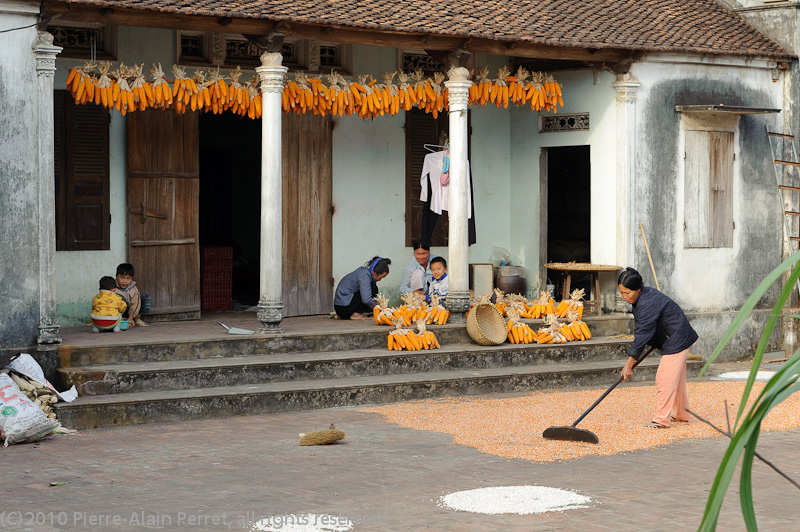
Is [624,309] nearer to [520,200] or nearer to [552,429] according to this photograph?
[520,200]

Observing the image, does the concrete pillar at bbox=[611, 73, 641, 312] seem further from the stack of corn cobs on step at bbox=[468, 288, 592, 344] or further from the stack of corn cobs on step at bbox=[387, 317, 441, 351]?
the stack of corn cobs on step at bbox=[387, 317, 441, 351]

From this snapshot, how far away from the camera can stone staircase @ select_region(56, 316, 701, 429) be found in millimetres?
9875

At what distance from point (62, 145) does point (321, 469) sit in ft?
20.6

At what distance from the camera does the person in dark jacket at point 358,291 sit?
1312cm

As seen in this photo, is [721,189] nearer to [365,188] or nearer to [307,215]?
[365,188]

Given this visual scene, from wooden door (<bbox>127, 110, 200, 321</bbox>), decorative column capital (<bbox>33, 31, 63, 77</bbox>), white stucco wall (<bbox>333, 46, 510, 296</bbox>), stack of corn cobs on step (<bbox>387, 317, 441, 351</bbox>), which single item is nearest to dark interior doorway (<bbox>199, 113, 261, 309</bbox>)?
white stucco wall (<bbox>333, 46, 510, 296</bbox>)

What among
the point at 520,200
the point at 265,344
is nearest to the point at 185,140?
the point at 265,344

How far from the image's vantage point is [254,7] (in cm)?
1113

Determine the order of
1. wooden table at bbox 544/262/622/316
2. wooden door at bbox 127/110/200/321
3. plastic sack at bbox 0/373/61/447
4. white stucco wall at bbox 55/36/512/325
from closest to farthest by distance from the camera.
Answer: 1. plastic sack at bbox 0/373/61/447
2. white stucco wall at bbox 55/36/512/325
3. wooden door at bbox 127/110/200/321
4. wooden table at bbox 544/262/622/316

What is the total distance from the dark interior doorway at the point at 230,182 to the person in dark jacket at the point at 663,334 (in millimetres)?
9602

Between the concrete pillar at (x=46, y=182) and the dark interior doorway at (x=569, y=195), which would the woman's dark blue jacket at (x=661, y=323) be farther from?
the dark interior doorway at (x=569, y=195)

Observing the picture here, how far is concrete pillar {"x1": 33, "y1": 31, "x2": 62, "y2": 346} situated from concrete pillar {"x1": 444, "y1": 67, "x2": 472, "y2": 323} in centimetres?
472

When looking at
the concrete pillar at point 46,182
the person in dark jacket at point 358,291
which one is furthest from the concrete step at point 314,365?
the person in dark jacket at point 358,291

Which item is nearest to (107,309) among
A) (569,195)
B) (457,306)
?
(457,306)
